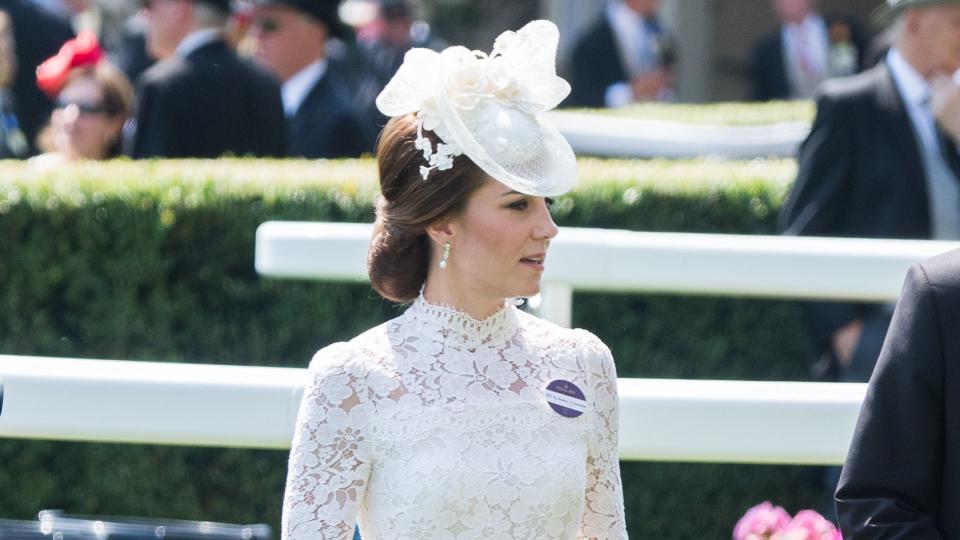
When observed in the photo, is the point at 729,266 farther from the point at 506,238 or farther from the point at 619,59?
the point at 619,59

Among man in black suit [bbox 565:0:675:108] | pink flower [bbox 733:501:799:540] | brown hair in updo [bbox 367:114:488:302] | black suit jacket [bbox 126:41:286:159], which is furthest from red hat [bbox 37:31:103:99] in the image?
man in black suit [bbox 565:0:675:108]

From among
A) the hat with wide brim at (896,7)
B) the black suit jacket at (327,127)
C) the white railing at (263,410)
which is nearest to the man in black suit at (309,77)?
the black suit jacket at (327,127)

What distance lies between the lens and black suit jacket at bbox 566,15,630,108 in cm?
1352

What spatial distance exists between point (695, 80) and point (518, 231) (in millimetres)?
15366

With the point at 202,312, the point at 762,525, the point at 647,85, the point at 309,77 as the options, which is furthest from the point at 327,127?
the point at 647,85

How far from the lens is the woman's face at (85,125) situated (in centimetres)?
726

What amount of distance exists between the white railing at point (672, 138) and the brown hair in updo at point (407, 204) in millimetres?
6400

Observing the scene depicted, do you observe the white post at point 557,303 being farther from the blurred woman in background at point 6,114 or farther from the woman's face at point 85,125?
the blurred woman in background at point 6,114

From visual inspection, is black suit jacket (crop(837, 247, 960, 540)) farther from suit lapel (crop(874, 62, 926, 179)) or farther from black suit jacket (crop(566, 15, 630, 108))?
black suit jacket (crop(566, 15, 630, 108))

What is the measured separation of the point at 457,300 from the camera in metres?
3.10

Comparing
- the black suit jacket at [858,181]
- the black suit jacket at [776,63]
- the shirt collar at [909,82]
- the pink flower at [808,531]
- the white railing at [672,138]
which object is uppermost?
the black suit jacket at [776,63]

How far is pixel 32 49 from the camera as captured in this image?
10.0 metres

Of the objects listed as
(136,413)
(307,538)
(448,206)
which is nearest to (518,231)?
(448,206)

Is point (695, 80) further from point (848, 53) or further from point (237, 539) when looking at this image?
point (237, 539)
